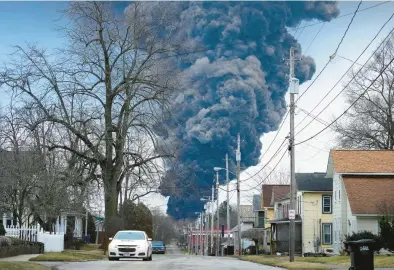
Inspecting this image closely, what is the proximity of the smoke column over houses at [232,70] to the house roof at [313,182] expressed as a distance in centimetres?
693

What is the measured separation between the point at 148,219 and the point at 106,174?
44212mm

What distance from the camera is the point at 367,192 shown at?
158ft

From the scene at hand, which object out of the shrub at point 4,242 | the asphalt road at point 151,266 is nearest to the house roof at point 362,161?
the asphalt road at point 151,266

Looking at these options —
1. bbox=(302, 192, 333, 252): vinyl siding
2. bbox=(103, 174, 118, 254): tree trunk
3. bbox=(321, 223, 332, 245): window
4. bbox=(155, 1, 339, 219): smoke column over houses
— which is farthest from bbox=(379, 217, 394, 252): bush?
bbox=(302, 192, 333, 252): vinyl siding

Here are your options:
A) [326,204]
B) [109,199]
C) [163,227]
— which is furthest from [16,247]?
[163,227]

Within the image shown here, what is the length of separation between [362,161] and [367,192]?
3022 mm

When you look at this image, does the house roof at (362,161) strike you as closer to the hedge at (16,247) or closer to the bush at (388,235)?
the bush at (388,235)

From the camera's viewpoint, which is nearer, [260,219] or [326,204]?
[326,204]

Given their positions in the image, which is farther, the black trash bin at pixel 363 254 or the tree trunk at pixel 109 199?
the tree trunk at pixel 109 199

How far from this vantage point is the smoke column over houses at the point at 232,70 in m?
55.5

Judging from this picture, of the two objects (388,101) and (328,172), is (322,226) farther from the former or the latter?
(388,101)

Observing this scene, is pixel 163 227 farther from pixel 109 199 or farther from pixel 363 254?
pixel 363 254

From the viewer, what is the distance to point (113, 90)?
41.8 m

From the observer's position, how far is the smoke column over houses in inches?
2184
